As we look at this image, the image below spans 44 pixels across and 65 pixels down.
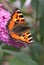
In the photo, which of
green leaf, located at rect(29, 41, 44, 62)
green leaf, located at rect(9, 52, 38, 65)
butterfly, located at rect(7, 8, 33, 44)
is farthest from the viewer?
green leaf, located at rect(29, 41, 44, 62)

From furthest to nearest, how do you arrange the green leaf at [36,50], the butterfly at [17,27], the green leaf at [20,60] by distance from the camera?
the green leaf at [36,50]
the green leaf at [20,60]
the butterfly at [17,27]

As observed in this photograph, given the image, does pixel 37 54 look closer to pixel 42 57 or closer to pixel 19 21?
pixel 42 57

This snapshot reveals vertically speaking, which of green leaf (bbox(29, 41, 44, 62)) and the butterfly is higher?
the butterfly

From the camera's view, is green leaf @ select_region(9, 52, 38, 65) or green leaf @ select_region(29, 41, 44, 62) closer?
green leaf @ select_region(9, 52, 38, 65)

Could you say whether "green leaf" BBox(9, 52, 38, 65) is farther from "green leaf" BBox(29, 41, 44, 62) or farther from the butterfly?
the butterfly

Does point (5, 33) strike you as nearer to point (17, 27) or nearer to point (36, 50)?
point (17, 27)

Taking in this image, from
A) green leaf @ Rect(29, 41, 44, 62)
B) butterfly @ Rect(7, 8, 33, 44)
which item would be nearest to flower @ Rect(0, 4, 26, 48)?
butterfly @ Rect(7, 8, 33, 44)

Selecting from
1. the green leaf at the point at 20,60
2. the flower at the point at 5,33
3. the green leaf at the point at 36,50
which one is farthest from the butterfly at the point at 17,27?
the green leaf at the point at 36,50

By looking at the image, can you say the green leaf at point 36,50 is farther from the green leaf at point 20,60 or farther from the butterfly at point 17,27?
the butterfly at point 17,27

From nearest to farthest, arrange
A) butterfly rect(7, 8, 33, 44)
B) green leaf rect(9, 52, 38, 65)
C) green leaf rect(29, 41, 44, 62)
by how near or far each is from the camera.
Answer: butterfly rect(7, 8, 33, 44) < green leaf rect(9, 52, 38, 65) < green leaf rect(29, 41, 44, 62)

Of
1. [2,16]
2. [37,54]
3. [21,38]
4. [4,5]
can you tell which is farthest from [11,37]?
[37,54]

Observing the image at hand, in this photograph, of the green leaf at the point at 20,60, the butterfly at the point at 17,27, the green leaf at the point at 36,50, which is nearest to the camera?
the butterfly at the point at 17,27
